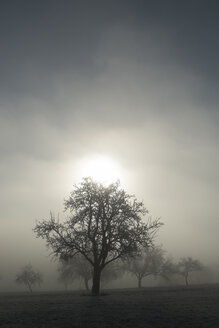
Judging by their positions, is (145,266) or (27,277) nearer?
(145,266)

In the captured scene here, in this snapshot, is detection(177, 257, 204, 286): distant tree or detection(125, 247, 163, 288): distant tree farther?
detection(177, 257, 204, 286): distant tree

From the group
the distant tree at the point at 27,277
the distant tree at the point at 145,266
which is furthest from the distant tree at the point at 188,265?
the distant tree at the point at 27,277

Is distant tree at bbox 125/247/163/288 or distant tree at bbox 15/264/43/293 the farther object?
distant tree at bbox 15/264/43/293

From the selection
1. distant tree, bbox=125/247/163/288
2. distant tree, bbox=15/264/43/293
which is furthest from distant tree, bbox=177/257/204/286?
distant tree, bbox=15/264/43/293

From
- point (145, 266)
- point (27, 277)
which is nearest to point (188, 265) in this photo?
point (145, 266)

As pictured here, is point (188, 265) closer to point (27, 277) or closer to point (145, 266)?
point (145, 266)

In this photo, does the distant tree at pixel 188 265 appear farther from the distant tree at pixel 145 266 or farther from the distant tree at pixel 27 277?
the distant tree at pixel 27 277

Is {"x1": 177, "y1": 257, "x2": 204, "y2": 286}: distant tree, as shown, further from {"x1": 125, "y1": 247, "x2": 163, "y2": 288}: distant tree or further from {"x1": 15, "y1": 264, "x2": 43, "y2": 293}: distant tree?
{"x1": 15, "y1": 264, "x2": 43, "y2": 293}: distant tree

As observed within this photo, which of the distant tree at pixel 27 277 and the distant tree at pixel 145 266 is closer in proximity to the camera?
the distant tree at pixel 145 266

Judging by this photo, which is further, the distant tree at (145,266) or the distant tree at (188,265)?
the distant tree at (188,265)

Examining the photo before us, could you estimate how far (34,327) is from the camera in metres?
13.3

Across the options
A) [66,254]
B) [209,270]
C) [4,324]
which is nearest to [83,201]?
[66,254]

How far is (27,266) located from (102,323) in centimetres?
9952

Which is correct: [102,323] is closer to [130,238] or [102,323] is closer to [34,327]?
[34,327]
